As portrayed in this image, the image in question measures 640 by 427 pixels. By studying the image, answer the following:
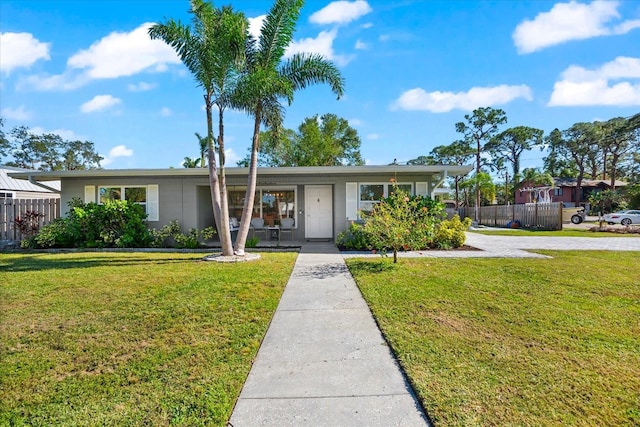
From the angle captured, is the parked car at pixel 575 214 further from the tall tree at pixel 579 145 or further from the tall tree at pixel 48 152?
the tall tree at pixel 48 152

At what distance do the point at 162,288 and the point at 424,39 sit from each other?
382 inches

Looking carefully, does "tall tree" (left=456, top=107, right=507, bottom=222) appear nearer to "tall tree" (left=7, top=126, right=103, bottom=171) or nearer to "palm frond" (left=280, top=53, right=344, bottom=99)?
"palm frond" (left=280, top=53, right=344, bottom=99)

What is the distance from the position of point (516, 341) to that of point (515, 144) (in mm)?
45763

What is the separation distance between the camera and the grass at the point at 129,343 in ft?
7.45

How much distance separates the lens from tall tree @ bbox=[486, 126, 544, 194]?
4062 cm

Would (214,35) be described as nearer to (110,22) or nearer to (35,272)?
(110,22)

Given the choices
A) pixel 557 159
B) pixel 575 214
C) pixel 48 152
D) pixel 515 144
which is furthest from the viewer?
pixel 557 159

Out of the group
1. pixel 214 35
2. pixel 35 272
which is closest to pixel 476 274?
pixel 214 35

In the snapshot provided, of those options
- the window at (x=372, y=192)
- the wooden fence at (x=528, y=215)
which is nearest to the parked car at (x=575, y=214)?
the wooden fence at (x=528, y=215)

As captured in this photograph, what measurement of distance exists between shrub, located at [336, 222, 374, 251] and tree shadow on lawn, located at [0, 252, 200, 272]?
4340 mm

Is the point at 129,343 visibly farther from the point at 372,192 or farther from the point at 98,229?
the point at 372,192

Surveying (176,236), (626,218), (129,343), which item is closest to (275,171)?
(176,236)

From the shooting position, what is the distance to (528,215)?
66.7ft

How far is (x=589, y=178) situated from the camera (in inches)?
1777
